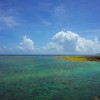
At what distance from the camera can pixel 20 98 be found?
20.7 metres

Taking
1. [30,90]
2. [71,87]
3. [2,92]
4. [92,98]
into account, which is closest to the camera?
[92,98]

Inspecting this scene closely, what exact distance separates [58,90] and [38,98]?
13.4ft

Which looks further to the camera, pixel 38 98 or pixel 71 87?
pixel 71 87

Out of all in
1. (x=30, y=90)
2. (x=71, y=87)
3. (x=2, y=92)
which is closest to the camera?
(x=2, y=92)

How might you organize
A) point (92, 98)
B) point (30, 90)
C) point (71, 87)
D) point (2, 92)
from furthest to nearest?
1. point (71, 87)
2. point (30, 90)
3. point (2, 92)
4. point (92, 98)

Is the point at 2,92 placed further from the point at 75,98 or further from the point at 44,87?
the point at 75,98

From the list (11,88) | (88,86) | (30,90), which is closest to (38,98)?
(30,90)

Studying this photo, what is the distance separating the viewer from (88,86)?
26.6 meters

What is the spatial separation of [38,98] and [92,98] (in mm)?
5349

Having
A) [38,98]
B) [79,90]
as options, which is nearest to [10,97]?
[38,98]

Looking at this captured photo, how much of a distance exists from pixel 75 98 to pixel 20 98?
215 inches

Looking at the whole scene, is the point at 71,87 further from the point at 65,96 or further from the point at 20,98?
the point at 20,98

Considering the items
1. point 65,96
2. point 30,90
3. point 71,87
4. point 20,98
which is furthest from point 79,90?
point 20,98

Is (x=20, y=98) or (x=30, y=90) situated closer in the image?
(x=20, y=98)
